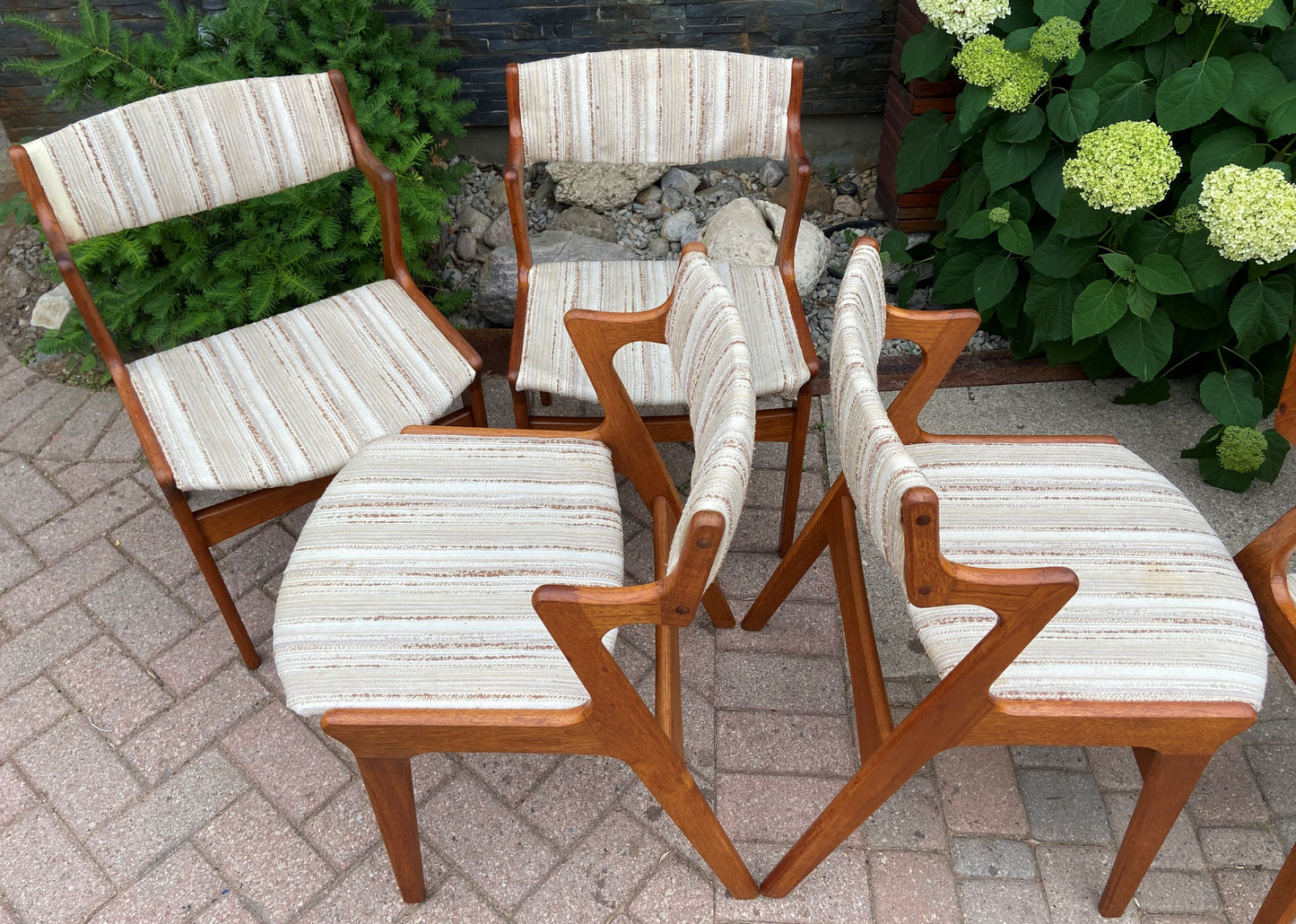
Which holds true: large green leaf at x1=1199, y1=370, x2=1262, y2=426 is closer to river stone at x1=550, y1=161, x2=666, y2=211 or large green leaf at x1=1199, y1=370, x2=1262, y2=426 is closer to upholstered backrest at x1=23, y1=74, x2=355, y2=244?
river stone at x1=550, y1=161, x2=666, y2=211

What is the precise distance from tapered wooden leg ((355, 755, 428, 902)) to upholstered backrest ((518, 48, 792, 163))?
1.59 meters

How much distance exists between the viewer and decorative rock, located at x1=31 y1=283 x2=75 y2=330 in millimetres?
3473

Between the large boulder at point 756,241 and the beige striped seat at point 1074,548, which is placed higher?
the beige striped seat at point 1074,548

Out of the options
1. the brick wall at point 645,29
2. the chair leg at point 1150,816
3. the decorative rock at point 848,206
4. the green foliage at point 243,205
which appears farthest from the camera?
the decorative rock at point 848,206

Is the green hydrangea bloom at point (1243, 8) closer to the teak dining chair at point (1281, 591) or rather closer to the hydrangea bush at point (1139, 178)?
the hydrangea bush at point (1139, 178)

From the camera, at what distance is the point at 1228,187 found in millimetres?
2094

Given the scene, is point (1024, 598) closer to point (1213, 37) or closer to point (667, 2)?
point (1213, 37)

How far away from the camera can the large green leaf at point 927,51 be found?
271 cm

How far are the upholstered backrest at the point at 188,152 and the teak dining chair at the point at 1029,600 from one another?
1.47m

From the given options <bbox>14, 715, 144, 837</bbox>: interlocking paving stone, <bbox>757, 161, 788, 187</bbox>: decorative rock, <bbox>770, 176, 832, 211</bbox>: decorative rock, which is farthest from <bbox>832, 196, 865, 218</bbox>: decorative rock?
<bbox>14, 715, 144, 837</bbox>: interlocking paving stone

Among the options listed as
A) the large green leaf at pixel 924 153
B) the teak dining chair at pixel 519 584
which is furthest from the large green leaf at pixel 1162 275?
the teak dining chair at pixel 519 584

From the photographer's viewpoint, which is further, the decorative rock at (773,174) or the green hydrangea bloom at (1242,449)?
the decorative rock at (773,174)

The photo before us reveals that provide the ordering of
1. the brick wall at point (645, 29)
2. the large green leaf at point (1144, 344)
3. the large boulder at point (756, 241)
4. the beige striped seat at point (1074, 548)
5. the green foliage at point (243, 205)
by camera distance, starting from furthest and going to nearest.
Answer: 1. the brick wall at point (645, 29)
2. the large boulder at point (756, 241)
3. the green foliage at point (243, 205)
4. the large green leaf at point (1144, 344)
5. the beige striped seat at point (1074, 548)

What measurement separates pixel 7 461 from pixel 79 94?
120 cm
